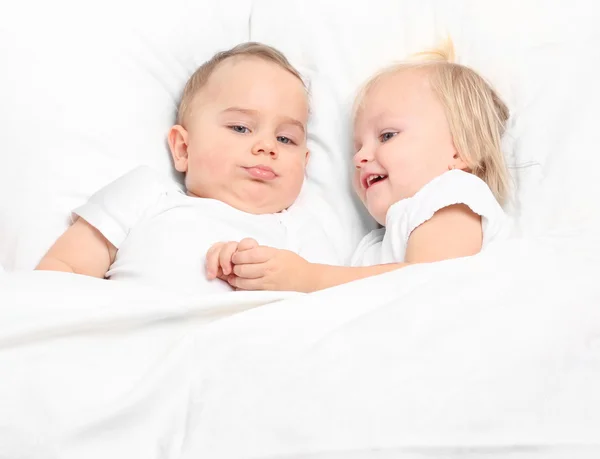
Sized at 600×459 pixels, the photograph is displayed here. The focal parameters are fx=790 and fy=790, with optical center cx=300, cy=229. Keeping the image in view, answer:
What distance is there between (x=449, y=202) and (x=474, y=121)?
8.0 inches

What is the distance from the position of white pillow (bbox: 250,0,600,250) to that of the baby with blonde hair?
0.05 meters

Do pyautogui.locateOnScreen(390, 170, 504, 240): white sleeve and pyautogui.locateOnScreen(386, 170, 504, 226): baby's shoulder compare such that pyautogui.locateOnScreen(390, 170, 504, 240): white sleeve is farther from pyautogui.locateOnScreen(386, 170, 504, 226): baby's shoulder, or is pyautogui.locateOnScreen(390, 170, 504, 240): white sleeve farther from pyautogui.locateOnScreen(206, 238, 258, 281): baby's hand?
pyautogui.locateOnScreen(206, 238, 258, 281): baby's hand

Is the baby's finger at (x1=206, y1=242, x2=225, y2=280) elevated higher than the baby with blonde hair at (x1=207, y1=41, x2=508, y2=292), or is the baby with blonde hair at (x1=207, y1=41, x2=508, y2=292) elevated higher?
the baby with blonde hair at (x1=207, y1=41, x2=508, y2=292)

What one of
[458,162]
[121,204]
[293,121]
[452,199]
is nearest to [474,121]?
[458,162]

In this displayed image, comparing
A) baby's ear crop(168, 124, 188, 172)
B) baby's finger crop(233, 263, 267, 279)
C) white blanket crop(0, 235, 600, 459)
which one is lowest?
white blanket crop(0, 235, 600, 459)

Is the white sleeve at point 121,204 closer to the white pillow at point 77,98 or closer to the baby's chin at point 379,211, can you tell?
the white pillow at point 77,98

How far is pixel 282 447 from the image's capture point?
0.84 metres

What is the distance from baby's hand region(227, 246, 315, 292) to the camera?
1196 mm

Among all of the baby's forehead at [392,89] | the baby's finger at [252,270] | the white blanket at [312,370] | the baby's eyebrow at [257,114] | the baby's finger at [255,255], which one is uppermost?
the baby's forehead at [392,89]

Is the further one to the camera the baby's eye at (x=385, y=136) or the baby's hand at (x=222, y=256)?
the baby's eye at (x=385, y=136)

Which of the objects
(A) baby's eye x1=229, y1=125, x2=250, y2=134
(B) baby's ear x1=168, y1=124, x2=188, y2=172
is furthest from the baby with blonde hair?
(B) baby's ear x1=168, y1=124, x2=188, y2=172

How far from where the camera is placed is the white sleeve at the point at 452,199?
4.26 feet

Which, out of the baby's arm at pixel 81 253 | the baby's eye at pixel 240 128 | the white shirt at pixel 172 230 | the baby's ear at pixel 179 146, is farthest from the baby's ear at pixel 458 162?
the baby's arm at pixel 81 253

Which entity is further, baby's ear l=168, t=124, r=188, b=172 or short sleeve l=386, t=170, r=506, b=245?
baby's ear l=168, t=124, r=188, b=172
